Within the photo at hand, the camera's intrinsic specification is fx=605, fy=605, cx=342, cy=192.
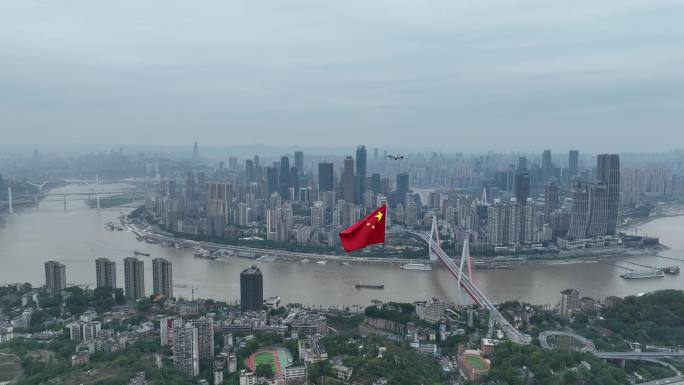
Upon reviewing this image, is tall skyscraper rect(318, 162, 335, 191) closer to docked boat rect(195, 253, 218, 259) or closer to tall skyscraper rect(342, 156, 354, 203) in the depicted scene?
tall skyscraper rect(342, 156, 354, 203)

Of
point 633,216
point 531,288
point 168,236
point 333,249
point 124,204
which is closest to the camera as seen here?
point 531,288

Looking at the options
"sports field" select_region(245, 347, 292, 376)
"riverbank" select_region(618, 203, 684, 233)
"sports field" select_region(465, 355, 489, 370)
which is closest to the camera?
"sports field" select_region(465, 355, 489, 370)

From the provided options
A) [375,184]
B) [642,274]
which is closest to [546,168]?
[375,184]

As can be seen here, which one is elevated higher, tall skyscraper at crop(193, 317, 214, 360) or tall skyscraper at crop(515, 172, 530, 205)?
tall skyscraper at crop(515, 172, 530, 205)

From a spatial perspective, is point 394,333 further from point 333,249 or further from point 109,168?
point 109,168

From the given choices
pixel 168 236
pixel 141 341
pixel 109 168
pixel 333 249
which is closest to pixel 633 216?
pixel 333 249

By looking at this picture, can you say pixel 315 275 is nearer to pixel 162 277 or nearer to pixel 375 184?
pixel 162 277

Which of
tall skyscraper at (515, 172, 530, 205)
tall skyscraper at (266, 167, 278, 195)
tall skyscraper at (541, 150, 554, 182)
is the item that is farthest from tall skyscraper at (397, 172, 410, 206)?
tall skyscraper at (541, 150, 554, 182)
